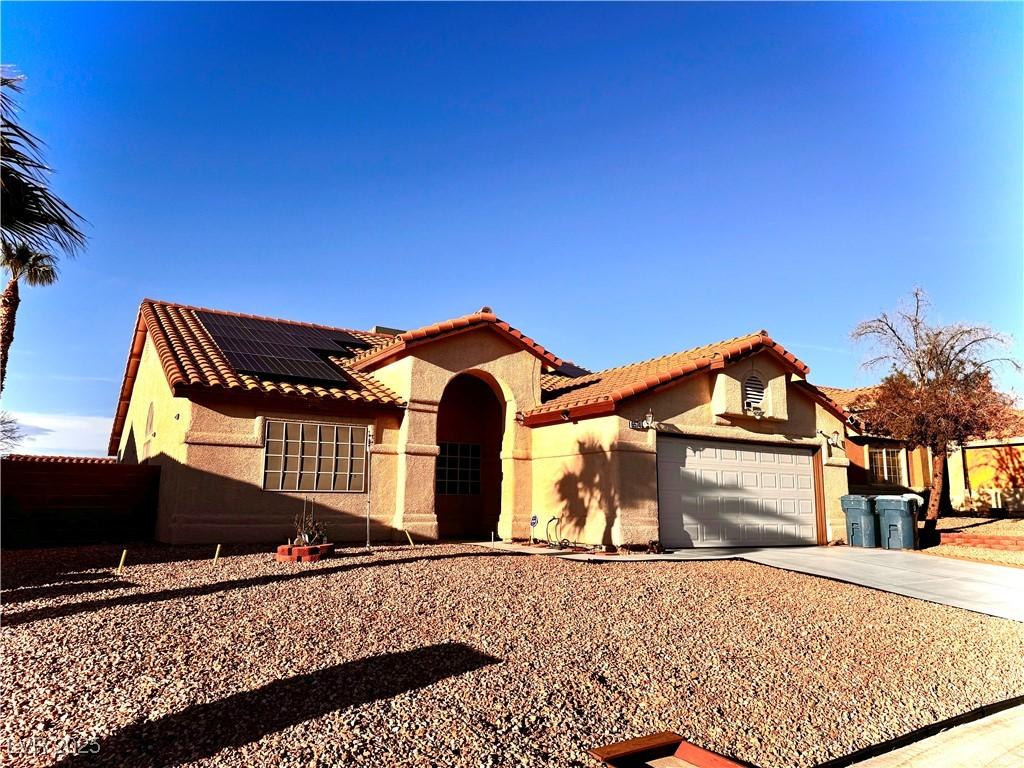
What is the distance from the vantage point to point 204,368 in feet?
43.3

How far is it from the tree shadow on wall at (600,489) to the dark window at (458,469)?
9.80 ft

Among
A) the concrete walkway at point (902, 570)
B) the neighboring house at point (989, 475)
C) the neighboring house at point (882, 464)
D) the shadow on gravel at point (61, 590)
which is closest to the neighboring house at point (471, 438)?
the concrete walkway at point (902, 570)

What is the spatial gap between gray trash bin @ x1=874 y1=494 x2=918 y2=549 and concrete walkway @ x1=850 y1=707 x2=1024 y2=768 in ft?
36.5

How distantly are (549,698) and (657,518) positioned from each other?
30.9ft

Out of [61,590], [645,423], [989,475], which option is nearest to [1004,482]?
[989,475]

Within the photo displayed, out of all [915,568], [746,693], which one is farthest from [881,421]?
[746,693]

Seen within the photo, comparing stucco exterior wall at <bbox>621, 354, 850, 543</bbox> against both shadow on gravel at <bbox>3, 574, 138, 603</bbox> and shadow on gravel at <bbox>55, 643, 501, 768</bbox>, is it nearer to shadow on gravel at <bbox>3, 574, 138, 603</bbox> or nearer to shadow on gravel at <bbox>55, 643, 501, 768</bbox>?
shadow on gravel at <bbox>55, 643, 501, 768</bbox>

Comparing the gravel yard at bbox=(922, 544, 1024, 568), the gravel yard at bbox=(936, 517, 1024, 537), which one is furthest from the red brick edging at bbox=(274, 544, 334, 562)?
the gravel yard at bbox=(936, 517, 1024, 537)

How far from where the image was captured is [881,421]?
69.6ft

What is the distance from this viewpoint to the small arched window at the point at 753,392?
52.3 ft

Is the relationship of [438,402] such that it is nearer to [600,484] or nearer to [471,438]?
[471,438]

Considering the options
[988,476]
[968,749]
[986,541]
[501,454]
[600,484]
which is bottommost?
[968,749]

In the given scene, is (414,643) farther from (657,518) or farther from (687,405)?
(687,405)

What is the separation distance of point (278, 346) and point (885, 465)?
20594 millimetres
